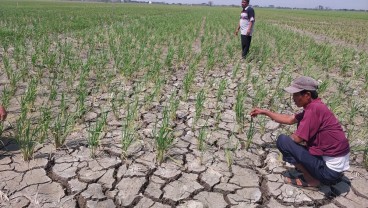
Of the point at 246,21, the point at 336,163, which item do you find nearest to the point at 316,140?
the point at 336,163

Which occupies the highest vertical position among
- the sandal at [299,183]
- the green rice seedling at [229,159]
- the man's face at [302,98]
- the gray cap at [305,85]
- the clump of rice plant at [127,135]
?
the gray cap at [305,85]

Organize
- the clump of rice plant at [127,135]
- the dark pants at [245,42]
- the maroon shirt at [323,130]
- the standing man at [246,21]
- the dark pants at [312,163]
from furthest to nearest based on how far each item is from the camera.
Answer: the dark pants at [245,42] < the standing man at [246,21] < the clump of rice plant at [127,135] < the dark pants at [312,163] < the maroon shirt at [323,130]

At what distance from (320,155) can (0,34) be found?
919 centimetres

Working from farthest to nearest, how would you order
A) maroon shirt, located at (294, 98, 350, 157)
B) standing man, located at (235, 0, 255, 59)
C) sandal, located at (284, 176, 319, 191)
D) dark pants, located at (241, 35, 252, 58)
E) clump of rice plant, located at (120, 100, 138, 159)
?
dark pants, located at (241, 35, 252, 58) → standing man, located at (235, 0, 255, 59) → clump of rice plant, located at (120, 100, 138, 159) → sandal, located at (284, 176, 319, 191) → maroon shirt, located at (294, 98, 350, 157)

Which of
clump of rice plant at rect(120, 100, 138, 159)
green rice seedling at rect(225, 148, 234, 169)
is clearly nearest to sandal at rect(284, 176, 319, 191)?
green rice seedling at rect(225, 148, 234, 169)

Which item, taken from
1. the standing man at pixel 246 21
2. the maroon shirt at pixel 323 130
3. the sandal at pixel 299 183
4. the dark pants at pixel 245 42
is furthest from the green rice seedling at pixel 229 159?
the dark pants at pixel 245 42

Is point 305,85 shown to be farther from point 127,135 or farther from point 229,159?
point 127,135

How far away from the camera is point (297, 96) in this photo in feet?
8.70

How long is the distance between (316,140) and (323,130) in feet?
0.39

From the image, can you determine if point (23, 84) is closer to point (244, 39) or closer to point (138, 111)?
point (138, 111)

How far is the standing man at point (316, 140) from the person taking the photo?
2545 mm

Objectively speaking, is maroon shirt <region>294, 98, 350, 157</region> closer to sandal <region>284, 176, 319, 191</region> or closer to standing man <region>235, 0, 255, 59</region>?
sandal <region>284, 176, 319, 191</region>

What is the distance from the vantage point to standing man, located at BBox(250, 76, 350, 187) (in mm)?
2545

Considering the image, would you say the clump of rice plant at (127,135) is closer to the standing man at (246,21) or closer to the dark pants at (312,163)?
the dark pants at (312,163)
